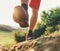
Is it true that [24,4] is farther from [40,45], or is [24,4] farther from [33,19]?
[40,45]

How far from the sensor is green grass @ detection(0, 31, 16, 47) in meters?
5.38

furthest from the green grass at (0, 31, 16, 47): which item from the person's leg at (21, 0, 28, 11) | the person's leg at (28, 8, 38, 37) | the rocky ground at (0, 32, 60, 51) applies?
the person's leg at (21, 0, 28, 11)

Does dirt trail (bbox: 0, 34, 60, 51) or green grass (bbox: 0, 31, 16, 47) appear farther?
green grass (bbox: 0, 31, 16, 47)

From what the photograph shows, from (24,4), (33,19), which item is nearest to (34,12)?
(33,19)

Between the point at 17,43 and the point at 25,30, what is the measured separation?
1.03 feet

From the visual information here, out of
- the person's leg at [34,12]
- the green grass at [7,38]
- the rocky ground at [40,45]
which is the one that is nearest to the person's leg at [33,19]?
the person's leg at [34,12]

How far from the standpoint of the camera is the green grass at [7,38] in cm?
538

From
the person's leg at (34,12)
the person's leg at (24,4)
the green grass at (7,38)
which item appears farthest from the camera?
the green grass at (7,38)

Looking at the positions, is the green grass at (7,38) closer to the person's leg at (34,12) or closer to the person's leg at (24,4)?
the person's leg at (34,12)

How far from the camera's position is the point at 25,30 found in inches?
212

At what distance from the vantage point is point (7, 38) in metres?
5.55

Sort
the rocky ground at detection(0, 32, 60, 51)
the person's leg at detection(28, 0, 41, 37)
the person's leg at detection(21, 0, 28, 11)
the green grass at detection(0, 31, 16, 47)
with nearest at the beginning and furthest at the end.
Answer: the rocky ground at detection(0, 32, 60, 51)
the person's leg at detection(21, 0, 28, 11)
the person's leg at detection(28, 0, 41, 37)
the green grass at detection(0, 31, 16, 47)

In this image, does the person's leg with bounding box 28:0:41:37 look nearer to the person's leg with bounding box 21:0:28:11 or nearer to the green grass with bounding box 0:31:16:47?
the person's leg with bounding box 21:0:28:11

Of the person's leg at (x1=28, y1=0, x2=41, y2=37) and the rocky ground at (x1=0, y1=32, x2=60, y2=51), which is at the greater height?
the person's leg at (x1=28, y1=0, x2=41, y2=37)
